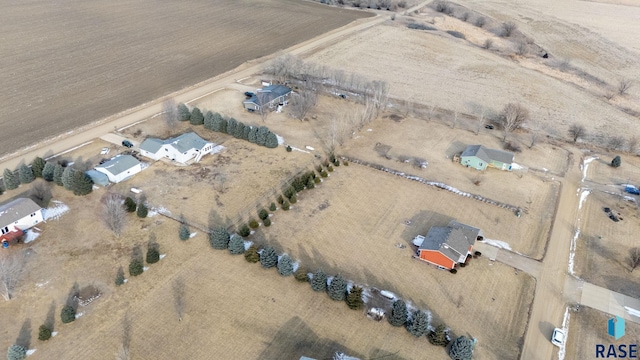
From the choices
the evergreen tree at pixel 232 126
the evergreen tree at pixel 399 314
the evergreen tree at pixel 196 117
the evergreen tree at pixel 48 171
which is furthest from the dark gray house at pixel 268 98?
the evergreen tree at pixel 399 314

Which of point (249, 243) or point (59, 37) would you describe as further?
point (59, 37)

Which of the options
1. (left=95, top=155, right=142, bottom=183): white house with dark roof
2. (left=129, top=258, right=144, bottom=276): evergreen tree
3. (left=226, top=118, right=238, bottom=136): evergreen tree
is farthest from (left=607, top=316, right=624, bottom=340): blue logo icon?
(left=95, top=155, right=142, bottom=183): white house with dark roof

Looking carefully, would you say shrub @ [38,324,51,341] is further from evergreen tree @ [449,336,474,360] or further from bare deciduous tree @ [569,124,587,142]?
bare deciduous tree @ [569,124,587,142]

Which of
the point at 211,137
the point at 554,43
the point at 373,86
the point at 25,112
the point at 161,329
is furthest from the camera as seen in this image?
the point at 554,43

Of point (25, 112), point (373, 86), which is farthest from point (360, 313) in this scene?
point (25, 112)

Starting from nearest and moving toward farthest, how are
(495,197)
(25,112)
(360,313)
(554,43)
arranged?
(360,313) → (495,197) → (25,112) → (554,43)

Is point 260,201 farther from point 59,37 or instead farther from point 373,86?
point 59,37

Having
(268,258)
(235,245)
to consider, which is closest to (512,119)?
(268,258)

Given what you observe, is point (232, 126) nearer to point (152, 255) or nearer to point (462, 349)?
point (152, 255)
